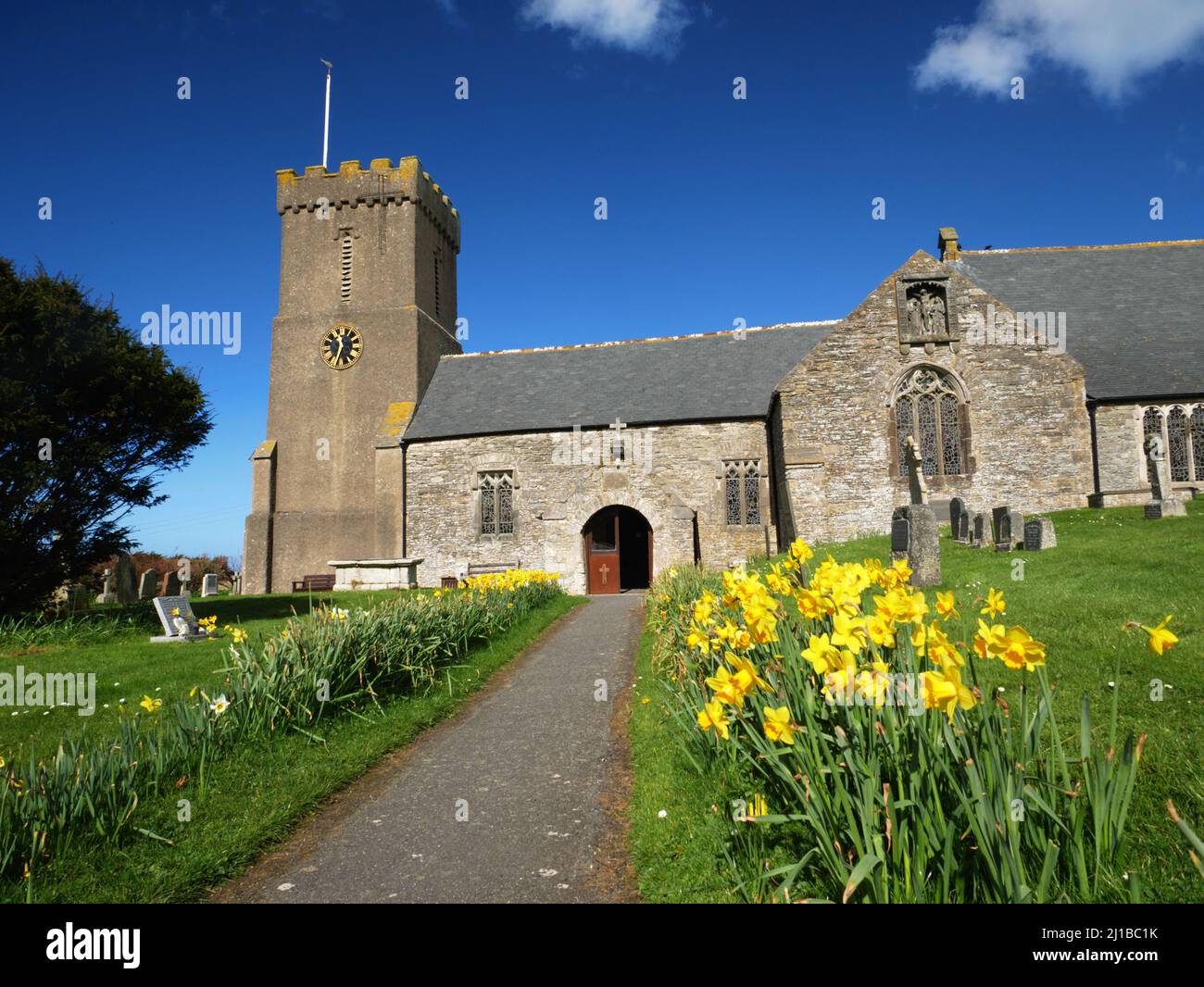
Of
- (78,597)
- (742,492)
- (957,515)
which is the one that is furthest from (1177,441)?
(78,597)

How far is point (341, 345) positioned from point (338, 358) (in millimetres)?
520

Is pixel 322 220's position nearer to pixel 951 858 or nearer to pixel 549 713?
pixel 549 713

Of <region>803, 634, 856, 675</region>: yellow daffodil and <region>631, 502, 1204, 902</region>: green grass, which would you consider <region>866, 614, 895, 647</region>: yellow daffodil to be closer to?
<region>803, 634, 856, 675</region>: yellow daffodil

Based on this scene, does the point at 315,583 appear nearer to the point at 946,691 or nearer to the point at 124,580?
the point at 124,580

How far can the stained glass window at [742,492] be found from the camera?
2133 cm

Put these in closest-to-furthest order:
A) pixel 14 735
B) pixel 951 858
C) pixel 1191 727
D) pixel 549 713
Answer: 1. pixel 951 858
2. pixel 1191 727
3. pixel 14 735
4. pixel 549 713

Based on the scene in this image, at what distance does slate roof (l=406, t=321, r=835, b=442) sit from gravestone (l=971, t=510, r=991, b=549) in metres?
8.22

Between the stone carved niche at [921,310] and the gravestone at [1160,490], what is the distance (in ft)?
18.8

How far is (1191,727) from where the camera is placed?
393cm

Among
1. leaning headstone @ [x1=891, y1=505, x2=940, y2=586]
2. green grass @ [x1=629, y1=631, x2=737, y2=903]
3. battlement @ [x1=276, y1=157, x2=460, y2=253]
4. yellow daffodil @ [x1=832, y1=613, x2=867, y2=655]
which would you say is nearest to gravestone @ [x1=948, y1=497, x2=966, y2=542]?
leaning headstone @ [x1=891, y1=505, x2=940, y2=586]

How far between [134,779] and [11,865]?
36.4 inches

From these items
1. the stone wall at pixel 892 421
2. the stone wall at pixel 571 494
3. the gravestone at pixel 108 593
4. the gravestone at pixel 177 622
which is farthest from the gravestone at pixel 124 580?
the stone wall at pixel 892 421

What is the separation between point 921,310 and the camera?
18422 mm
